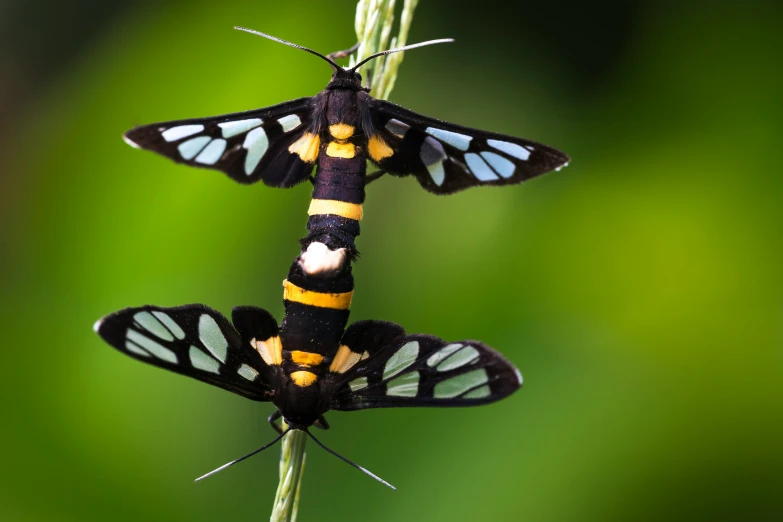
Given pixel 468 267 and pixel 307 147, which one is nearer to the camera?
pixel 307 147

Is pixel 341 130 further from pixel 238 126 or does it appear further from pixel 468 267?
pixel 468 267

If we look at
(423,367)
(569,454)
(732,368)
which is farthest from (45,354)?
(732,368)

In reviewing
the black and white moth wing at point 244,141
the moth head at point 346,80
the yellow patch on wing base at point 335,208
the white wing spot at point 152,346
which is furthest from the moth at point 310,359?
the moth head at point 346,80

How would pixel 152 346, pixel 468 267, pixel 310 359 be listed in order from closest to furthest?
pixel 152 346
pixel 310 359
pixel 468 267

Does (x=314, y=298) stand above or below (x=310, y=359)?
above

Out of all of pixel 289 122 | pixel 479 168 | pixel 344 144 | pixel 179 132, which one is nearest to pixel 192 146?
pixel 179 132

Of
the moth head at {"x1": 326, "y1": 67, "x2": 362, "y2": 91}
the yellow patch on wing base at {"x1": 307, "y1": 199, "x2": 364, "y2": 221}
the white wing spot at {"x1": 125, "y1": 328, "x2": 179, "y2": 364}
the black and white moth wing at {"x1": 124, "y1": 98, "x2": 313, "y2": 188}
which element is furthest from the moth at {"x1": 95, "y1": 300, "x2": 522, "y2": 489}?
the moth head at {"x1": 326, "y1": 67, "x2": 362, "y2": 91}
